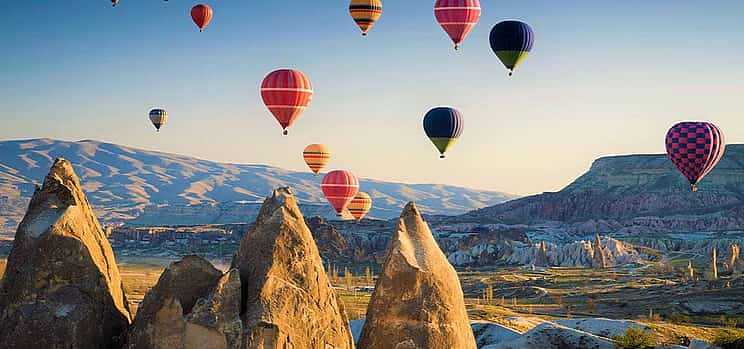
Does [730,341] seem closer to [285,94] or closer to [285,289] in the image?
[285,289]

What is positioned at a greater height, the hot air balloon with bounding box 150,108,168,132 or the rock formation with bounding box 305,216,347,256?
the hot air balloon with bounding box 150,108,168,132

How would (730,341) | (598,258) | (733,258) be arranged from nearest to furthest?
(730,341), (733,258), (598,258)

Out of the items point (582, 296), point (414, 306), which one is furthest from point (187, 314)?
point (582, 296)

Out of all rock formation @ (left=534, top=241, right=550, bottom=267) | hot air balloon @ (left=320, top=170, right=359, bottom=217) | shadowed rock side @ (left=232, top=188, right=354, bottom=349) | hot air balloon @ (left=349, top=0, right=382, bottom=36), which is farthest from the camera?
rock formation @ (left=534, top=241, right=550, bottom=267)

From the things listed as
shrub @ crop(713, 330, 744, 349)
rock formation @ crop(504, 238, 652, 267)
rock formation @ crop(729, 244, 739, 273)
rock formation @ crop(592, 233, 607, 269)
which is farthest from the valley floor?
shrub @ crop(713, 330, 744, 349)

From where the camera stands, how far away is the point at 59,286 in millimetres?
14781

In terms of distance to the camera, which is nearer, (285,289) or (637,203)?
(285,289)

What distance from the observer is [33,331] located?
47.3 ft

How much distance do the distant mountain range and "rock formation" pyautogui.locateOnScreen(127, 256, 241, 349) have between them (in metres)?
128

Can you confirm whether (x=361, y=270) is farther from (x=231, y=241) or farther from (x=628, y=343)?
(x=628, y=343)

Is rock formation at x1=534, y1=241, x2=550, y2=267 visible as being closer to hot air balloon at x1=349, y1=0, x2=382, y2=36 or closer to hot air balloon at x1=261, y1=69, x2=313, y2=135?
hot air balloon at x1=349, y1=0, x2=382, y2=36

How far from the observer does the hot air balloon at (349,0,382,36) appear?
5466 cm

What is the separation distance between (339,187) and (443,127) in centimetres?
987

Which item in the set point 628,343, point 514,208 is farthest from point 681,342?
point 514,208
